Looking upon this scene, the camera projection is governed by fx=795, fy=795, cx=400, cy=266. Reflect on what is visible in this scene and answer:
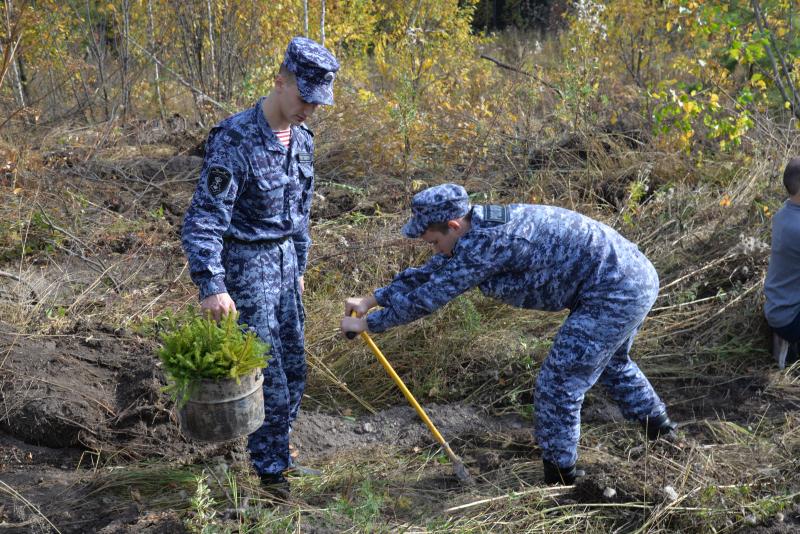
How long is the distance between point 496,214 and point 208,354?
1350mm

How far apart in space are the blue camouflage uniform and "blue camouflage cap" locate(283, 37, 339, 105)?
0.62 m

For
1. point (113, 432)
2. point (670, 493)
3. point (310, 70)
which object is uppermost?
point (310, 70)

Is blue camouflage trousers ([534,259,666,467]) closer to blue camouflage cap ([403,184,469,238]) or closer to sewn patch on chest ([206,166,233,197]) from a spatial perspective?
blue camouflage cap ([403,184,469,238])

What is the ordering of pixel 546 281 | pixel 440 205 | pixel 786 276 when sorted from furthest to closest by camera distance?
pixel 786 276, pixel 546 281, pixel 440 205

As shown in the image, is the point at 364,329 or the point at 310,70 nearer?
the point at 310,70

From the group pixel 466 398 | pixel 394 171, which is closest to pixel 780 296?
pixel 466 398

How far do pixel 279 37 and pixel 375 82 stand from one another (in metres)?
1.69

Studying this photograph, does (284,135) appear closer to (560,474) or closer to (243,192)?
(243,192)

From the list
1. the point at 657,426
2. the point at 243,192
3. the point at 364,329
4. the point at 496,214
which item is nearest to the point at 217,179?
the point at 243,192

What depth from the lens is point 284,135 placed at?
3.65 meters

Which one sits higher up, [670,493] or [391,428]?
[670,493]

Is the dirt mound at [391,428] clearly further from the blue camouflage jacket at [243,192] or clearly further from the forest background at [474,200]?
the blue camouflage jacket at [243,192]

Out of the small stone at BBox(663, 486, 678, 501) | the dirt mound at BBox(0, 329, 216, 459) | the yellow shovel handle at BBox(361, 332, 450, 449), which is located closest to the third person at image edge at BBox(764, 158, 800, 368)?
the small stone at BBox(663, 486, 678, 501)

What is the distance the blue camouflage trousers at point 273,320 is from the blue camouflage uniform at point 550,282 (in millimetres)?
461
